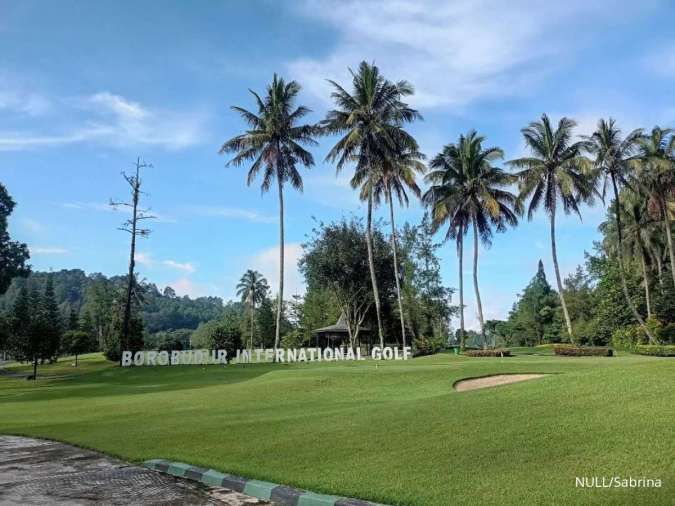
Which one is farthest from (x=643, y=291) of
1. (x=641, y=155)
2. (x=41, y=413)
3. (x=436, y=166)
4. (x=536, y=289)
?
(x=41, y=413)

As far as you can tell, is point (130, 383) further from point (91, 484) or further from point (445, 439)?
point (445, 439)

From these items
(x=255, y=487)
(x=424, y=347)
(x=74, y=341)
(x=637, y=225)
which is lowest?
(x=255, y=487)

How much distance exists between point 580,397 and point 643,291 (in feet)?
169

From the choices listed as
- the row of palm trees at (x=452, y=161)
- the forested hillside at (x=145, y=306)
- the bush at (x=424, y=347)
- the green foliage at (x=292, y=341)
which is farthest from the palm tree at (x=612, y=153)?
the forested hillside at (x=145, y=306)

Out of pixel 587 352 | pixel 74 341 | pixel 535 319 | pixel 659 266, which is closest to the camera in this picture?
pixel 587 352

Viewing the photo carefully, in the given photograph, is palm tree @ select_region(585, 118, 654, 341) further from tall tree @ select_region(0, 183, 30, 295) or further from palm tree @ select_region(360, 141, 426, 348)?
tall tree @ select_region(0, 183, 30, 295)

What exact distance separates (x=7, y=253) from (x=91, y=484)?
1854 inches

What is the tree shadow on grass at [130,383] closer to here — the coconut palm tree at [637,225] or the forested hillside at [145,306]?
the coconut palm tree at [637,225]

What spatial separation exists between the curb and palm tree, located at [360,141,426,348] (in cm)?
3330

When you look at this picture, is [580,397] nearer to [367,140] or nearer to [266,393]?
[266,393]

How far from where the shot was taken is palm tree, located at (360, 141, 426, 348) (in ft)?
139

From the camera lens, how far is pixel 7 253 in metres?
47.6

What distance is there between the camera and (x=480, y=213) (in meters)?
46.4

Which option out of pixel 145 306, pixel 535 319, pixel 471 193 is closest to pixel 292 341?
pixel 471 193
